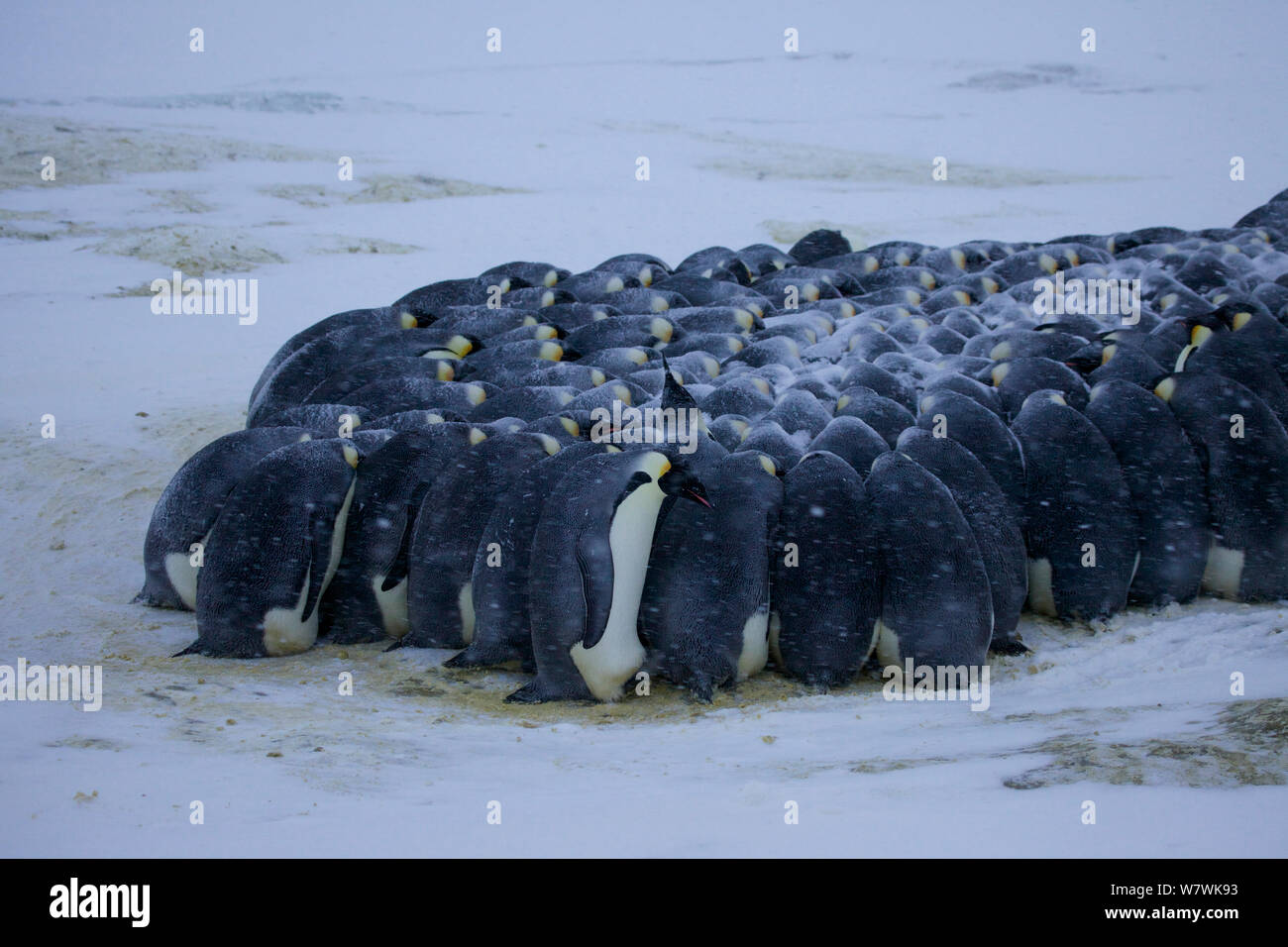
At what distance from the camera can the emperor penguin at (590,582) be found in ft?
11.0

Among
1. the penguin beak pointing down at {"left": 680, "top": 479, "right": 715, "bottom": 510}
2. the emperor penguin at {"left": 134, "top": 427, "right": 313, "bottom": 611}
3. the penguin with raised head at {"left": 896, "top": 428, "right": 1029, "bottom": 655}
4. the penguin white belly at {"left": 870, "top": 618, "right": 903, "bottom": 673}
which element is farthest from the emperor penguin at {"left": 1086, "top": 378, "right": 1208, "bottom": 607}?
the emperor penguin at {"left": 134, "top": 427, "right": 313, "bottom": 611}

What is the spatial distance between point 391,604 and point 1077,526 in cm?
240

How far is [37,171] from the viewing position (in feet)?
41.2

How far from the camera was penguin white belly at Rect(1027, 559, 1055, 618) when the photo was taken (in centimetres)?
391

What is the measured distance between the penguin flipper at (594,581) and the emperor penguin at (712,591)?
0.21 metres

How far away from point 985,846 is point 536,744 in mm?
1290

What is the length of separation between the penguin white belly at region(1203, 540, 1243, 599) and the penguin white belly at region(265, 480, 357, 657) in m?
3.10

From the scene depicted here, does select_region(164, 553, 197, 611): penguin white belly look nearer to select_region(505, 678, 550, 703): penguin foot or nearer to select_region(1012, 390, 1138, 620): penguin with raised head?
select_region(505, 678, 550, 703): penguin foot

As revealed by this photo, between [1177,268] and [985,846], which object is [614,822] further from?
[1177,268]

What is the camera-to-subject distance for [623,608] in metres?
3.43

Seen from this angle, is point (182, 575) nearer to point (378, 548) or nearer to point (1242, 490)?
point (378, 548)

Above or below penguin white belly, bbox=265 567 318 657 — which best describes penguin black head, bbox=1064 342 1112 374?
above
